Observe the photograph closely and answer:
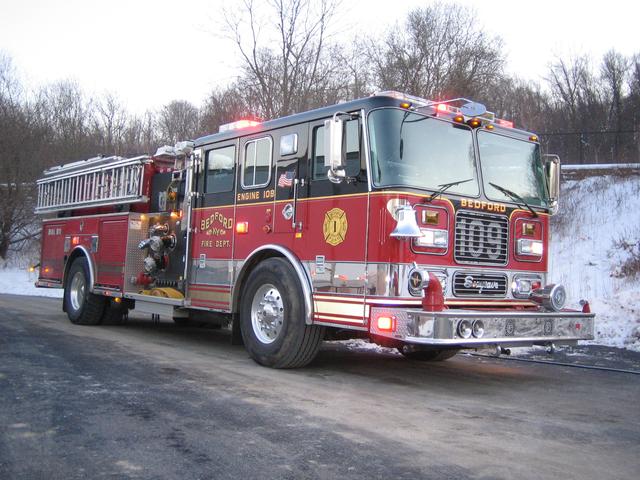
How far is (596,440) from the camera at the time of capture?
4520mm

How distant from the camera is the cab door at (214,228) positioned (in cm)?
786

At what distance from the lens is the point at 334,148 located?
6051mm

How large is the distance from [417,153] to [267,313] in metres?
2.40

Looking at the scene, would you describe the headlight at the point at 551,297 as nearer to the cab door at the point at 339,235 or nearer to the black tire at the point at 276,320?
the cab door at the point at 339,235

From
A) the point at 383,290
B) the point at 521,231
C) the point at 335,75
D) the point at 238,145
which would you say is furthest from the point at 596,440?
the point at 335,75

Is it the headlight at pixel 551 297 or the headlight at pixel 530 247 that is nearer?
the headlight at pixel 551 297

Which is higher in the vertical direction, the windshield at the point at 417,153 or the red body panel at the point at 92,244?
the windshield at the point at 417,153

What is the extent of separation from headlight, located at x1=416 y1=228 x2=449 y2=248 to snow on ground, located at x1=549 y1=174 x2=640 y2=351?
4.59 meters

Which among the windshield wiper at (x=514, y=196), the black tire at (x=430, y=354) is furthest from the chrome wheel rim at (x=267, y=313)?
the windshield wiper at (x=514, y=196)

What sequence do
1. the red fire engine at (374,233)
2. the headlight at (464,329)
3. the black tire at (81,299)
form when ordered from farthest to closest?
the black tire at (81,299) < the red fire engine at (374,233) < the headlight at (464,329)

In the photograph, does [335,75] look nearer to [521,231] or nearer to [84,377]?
[521,231]

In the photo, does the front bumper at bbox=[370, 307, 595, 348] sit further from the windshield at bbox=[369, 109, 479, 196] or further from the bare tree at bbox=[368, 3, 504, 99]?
the bare tree at bbox=[368, 3, 504, 99]

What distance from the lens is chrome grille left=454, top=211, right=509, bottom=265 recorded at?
20.8 feet

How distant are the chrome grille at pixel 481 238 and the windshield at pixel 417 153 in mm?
292
